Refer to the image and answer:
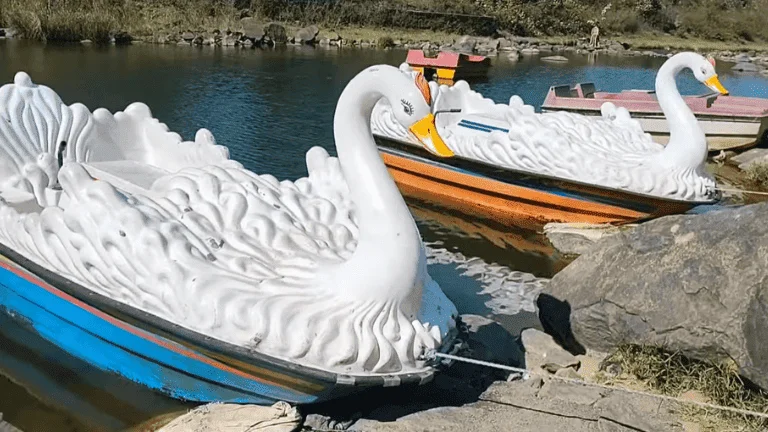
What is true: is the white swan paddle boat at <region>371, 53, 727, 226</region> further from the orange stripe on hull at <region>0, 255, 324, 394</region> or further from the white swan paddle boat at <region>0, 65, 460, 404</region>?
the orange stripe on hull at <region>0, 255, 324, 394</region>

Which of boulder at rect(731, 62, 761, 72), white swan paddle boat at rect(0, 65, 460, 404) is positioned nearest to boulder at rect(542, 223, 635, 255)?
white swan paddle boat at rect(0, 65, 460, 404)

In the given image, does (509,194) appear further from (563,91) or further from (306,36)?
(306,36)

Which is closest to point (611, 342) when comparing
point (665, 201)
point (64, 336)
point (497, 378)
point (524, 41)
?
point (497, 378)

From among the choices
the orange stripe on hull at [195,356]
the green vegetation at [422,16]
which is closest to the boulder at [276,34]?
the green vegetation at [422,16]

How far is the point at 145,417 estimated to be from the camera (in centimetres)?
420

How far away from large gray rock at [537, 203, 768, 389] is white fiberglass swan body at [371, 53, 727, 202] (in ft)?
6.77

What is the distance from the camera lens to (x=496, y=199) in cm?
835

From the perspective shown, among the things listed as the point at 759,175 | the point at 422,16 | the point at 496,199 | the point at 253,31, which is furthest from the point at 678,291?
the point at 422,16

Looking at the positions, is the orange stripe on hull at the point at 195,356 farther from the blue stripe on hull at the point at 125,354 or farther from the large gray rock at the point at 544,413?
the large gray rock at the point at 544,413

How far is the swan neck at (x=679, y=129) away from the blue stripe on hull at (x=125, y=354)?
4931mm

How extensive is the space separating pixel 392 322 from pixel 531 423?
3.16 ft

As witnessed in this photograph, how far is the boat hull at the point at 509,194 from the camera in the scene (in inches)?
294

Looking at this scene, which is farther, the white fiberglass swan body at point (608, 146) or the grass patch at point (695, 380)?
the white fiberglass swan body at point (608, 146)

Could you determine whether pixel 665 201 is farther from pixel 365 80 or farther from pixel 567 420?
pixel 365 80
